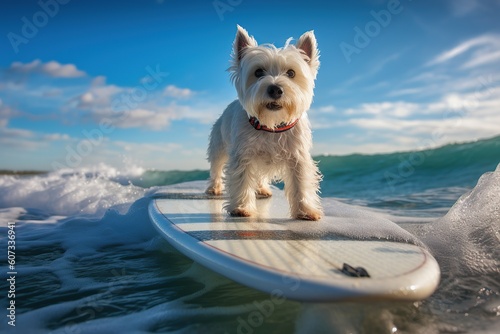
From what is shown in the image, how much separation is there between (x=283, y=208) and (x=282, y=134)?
112cm

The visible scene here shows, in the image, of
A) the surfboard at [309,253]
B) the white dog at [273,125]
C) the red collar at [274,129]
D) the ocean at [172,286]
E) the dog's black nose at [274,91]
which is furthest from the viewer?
the red collar at [274,129]

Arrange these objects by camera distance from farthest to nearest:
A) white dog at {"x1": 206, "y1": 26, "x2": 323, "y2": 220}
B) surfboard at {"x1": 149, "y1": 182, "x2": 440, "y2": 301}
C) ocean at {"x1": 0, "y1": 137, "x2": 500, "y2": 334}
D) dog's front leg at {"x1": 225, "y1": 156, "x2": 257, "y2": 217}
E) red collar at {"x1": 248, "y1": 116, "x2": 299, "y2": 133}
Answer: dog's front leg at {"x1": 225, "y1": 156, "x2": 257, "y2": 217} < red collar at {"x1": 248, "y1": 116, "x2": 299, "y2": 133} < white dog at {"x1": 206, "y1": 26, "x2": 323, "y2": 220} < ocean at {"x1": 0, "y1": 137, "x2": 500, "y2": 334} < surfboard at {"x1": 149, "y1": 182, "x2": 440, "y2": 301}

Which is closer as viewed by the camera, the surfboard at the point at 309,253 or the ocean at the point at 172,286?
the surfboard at the point at 309,253

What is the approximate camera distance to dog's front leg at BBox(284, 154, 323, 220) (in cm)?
400

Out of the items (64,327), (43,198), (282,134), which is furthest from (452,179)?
(64,327)

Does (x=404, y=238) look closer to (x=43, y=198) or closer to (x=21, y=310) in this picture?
(x=21, y=310)

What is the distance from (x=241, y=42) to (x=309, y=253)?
92.2 inches

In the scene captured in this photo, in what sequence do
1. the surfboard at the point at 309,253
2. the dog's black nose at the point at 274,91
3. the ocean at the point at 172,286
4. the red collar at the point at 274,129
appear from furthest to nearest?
1. the red collar at the point at 274,129
2. the dog's black nose at the point at 274,91
3. the ocean at the point at 172,286
4. the surfboard at the point at 309,253

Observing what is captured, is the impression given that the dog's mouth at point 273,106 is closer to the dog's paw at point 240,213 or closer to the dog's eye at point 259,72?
the dog's eye at point 259,72

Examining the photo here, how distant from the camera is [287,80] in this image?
3607 millimetres

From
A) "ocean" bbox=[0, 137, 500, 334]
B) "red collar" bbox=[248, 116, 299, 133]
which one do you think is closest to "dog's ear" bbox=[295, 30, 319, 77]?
"red collar" bbox=[248, 116, 299, 133]

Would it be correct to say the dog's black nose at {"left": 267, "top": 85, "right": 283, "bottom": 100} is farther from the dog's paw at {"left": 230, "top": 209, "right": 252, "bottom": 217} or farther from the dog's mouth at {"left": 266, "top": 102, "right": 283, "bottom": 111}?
the dog's paw at {"left": 230, "top": 209, "right": 252, "bottom": 217}

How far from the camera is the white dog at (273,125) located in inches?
144

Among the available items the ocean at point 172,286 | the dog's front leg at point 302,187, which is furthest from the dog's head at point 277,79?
the ocean at point 172,286
